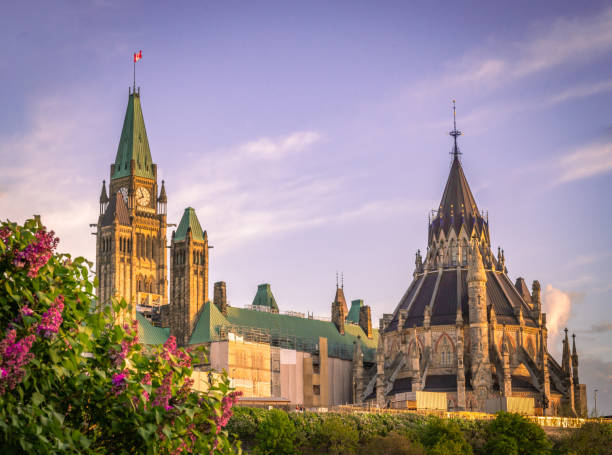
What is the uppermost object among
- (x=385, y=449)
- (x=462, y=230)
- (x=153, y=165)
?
(x=153, y=165)

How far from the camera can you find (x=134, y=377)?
23312 mm

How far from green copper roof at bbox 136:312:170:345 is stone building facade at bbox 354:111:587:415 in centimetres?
2841

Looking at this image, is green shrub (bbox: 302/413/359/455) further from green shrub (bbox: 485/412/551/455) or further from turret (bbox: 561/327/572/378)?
turret (bbox: 561/327/572/378)

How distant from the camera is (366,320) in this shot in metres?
184

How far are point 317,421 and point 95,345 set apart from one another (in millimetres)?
79627

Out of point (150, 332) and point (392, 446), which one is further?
point (150, 332)

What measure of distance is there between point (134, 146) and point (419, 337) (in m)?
76.7

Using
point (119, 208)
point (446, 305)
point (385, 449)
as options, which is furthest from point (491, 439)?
point (119, 208)

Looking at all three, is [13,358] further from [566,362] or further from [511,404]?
[566,362]

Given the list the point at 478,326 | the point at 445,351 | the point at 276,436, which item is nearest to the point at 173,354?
the point at 276,436

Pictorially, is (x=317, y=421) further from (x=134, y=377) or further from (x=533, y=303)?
(x=134, y=377)

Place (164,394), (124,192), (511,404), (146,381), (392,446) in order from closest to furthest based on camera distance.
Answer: (164,394) → (146,381) → (392,446) → (511,404) → (124,192)

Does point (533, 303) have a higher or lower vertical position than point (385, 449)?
higher

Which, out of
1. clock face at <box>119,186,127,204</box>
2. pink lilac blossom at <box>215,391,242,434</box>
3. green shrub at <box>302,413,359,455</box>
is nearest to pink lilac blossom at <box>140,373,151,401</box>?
pink lilac blossom at <box>215,391,242,434</box>
